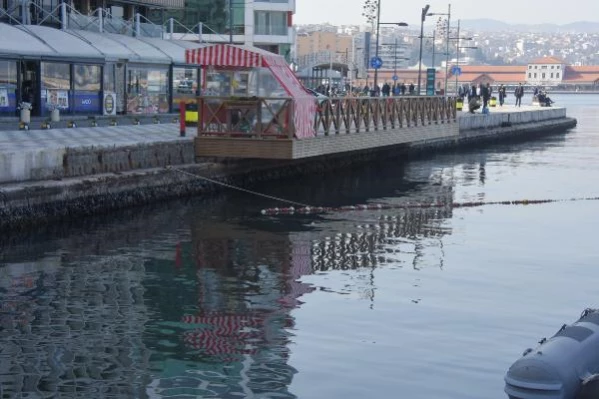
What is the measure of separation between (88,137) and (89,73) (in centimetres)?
1007

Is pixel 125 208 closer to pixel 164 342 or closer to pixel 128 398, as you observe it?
pixel 164 342

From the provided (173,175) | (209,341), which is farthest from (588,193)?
(209,341)

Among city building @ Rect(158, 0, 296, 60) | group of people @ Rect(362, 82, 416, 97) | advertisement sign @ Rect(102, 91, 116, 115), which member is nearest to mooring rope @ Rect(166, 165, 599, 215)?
advertisement sign @ Rect(102, 91, 116, 115)

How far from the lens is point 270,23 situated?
91312mm

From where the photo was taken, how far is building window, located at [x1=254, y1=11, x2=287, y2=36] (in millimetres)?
90688

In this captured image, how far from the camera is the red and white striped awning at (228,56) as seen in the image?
3134 cm

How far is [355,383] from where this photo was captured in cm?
1373

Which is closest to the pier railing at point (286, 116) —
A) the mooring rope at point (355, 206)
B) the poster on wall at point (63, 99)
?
the mooring rope at point (355, 206)

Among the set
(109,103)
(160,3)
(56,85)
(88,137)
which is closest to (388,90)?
(160,3)

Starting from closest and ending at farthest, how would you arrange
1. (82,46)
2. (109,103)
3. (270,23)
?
(82,46), (109,103), (270,23)

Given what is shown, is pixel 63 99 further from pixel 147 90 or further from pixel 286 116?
pixel 286 116

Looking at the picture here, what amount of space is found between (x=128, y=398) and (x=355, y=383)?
2.71m

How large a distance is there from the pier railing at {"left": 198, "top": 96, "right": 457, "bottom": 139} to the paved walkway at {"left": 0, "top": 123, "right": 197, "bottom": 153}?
119 cm

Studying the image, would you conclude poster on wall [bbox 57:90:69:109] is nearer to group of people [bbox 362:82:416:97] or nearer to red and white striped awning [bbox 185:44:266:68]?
red and white striped awning [bbox 185:44:266:68]
